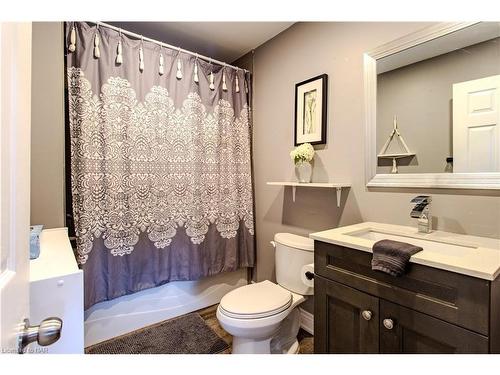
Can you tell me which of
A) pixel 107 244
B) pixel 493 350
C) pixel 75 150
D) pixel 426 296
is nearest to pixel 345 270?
pixel 426 296

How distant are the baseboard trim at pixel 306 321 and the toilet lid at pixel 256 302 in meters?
0.41

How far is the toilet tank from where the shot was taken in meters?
1.54

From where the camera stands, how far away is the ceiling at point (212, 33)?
182 cm

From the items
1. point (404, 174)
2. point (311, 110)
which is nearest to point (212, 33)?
point (311, 110)

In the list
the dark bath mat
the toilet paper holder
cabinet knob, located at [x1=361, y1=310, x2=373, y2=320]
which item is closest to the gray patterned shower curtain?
the dark bath mat

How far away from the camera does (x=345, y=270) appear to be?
3.47ft

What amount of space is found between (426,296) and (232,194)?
150 centimetres

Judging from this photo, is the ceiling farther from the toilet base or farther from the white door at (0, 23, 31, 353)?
the toilet base

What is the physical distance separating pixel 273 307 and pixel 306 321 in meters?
0.62

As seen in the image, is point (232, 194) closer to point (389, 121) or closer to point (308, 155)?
point (308, 155)

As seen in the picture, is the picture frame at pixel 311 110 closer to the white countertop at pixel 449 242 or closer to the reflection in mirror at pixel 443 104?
the reflection in mirror at pixel 443 104

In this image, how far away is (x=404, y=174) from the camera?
1.33m

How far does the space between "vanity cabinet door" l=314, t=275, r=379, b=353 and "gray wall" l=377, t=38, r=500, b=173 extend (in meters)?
0.74

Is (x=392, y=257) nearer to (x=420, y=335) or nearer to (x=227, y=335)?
(x=420, y=335)
